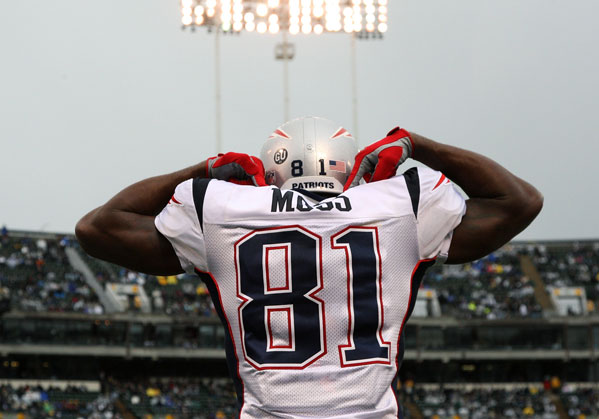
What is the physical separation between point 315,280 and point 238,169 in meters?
0.59

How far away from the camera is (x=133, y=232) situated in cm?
329

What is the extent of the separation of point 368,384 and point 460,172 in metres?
0.87

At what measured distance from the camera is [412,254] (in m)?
3.07

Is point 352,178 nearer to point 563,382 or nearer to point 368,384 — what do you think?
point 368,384

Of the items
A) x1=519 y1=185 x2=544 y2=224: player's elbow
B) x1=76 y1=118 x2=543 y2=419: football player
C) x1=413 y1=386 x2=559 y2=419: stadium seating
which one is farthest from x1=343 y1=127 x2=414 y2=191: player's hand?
x1=413 y1=386 x2=559 y2=419: stadium seating

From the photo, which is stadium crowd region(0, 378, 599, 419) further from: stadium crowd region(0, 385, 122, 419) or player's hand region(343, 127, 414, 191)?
player's hand region(343, 127, 414, 191)

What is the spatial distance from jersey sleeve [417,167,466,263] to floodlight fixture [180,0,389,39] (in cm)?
2693

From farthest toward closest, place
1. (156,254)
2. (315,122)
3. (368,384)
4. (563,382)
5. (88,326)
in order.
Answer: (563,382), (88,326), (315,122), (156,254), (368,384)

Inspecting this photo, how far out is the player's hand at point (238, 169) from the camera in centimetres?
334

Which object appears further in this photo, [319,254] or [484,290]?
[484,290]

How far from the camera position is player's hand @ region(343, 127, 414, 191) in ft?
10.7

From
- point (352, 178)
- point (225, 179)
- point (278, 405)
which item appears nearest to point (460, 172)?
point (352, 178)

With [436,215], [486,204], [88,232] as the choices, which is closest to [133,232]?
[88,232]

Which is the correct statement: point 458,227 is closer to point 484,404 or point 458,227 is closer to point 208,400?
point 208,400
